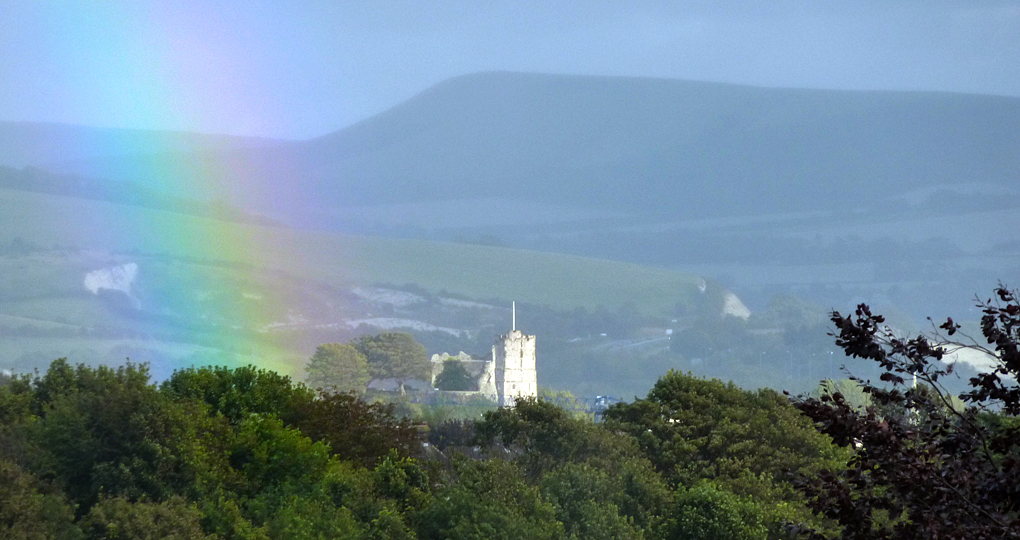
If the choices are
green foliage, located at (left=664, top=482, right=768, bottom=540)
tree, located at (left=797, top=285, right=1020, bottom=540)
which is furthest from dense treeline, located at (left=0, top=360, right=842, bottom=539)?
tree, located at (left=797, top=285, right=1020, bottom=540)

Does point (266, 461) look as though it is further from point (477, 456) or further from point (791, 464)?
point (477, 456)

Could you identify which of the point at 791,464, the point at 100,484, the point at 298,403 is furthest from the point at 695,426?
the point at 100,484

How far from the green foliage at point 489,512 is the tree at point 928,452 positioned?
111 feet

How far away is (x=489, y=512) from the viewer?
48.8 metres

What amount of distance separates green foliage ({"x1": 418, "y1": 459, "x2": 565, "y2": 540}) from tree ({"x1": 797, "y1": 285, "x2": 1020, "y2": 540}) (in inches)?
1327

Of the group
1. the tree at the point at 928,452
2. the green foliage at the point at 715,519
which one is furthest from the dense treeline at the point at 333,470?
the tree at the point at 928,452

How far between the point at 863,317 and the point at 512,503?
37374 millimetres

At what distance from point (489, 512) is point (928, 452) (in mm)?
35247

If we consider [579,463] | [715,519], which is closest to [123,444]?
[579,463]

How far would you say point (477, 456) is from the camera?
83.1m

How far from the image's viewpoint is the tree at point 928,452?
13609 mm

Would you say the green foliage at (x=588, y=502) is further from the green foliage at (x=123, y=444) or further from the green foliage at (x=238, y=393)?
the green foliage at (x=238, y=393)

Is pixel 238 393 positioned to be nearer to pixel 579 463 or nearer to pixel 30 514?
pixel 579 463

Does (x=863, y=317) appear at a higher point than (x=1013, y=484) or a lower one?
higher
